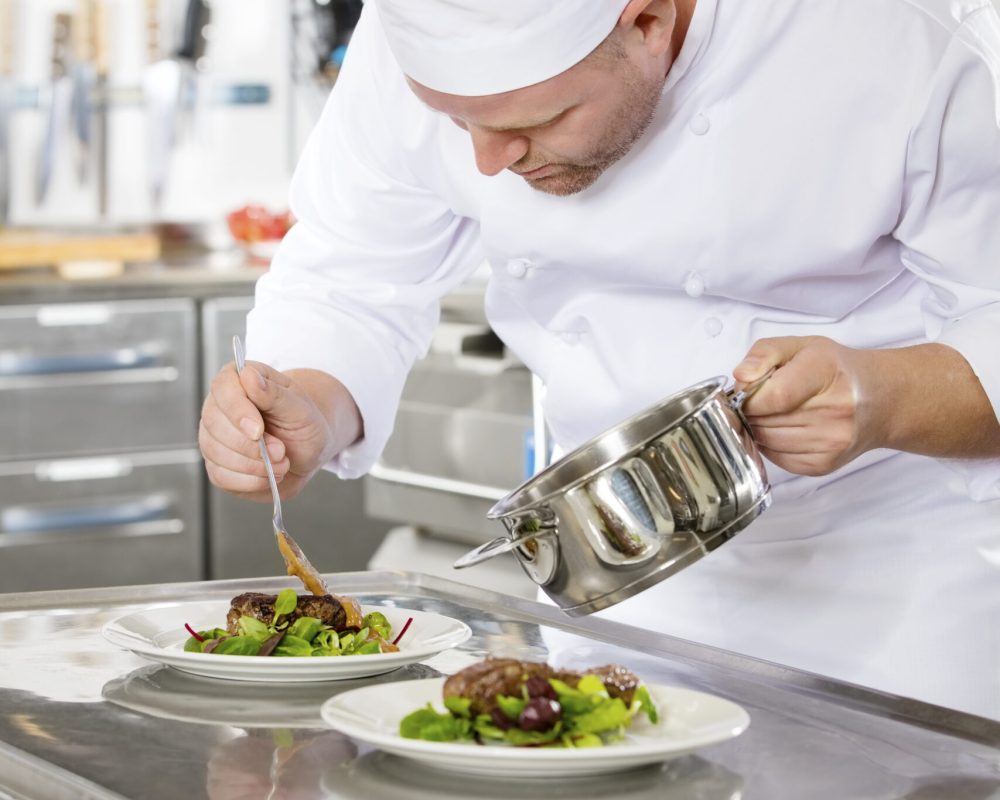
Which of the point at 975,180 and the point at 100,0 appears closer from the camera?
the point at 975,180

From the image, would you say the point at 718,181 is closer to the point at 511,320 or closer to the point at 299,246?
the point at 511,320

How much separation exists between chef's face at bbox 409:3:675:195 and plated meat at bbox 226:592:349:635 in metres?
0.37

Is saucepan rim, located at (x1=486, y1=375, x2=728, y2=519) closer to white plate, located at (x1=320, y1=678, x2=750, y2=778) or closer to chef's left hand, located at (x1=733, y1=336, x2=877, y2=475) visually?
chef's left hand, located at (x1=733, y1=336, x2=877, y2=475)

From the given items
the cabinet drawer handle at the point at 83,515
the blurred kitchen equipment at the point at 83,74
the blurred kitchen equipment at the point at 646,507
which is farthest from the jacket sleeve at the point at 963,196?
the blurred kitchen equipment at the point at 83,74

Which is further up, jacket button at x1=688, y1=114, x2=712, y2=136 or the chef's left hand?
jacket button at x1=688, y1=114, x2=712, y2=136

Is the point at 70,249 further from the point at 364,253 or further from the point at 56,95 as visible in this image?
the point at 364,253

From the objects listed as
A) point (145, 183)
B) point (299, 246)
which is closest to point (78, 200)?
point (145, 183)

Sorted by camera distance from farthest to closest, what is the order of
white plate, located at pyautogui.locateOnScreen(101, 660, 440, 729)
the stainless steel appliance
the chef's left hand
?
1. the stainless steel appliance
2. the chef's left hand
3. white plate, located at pyautogui.locateOnScreen(101, 660, 440, 729)

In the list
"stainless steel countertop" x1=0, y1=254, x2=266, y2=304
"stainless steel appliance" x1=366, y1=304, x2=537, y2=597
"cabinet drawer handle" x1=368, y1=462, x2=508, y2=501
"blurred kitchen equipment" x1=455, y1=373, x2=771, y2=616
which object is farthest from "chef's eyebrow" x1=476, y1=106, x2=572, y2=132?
"stainless steel countertop" x1=0, y1=254, x2=266, y2=304

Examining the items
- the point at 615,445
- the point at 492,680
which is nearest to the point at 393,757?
the point at 492,680

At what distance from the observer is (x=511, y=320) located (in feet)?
5.00

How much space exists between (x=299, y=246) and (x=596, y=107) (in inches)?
19.3

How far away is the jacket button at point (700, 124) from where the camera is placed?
1311 millimetres

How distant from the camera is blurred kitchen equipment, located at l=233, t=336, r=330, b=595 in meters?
1.18
